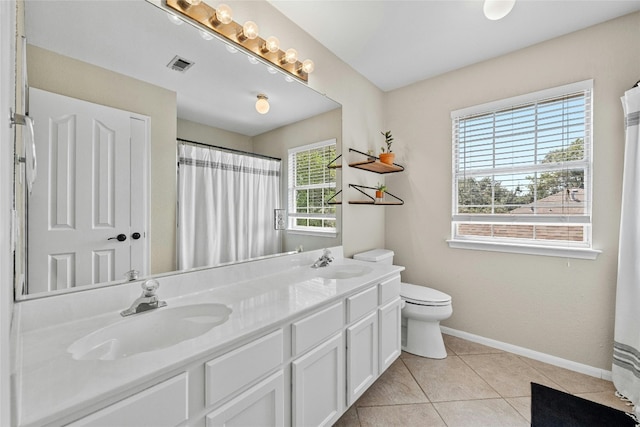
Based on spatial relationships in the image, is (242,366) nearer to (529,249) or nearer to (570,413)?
(570,413)

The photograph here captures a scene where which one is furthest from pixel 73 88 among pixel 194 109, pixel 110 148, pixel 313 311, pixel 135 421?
pixel 313 311

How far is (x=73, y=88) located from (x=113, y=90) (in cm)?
12

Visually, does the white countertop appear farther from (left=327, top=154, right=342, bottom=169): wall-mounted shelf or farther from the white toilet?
(left=327, top=154, right=342, bottom=169): wall-mounted shelf

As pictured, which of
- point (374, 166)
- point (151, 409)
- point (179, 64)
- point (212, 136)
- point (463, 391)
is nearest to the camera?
point (151, 409)

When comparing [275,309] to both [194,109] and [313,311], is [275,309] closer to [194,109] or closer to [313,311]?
[313,311]

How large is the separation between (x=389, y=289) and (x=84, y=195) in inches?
66.2

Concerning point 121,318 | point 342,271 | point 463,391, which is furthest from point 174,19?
point 463,391

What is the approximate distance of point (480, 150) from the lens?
238cm

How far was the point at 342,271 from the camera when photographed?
1.97 m

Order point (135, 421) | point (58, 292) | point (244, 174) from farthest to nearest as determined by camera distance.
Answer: point (244, 174), point (58, 292), point (135, 421)

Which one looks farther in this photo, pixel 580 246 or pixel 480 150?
pixel 480 150

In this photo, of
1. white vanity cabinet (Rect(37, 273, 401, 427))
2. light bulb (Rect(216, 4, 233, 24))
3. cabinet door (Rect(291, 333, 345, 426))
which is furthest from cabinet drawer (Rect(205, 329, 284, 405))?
light bulb (Rect(216, 4, 233, 24))

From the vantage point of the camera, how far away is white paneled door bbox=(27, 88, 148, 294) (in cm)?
93

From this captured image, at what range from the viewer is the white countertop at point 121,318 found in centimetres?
60
